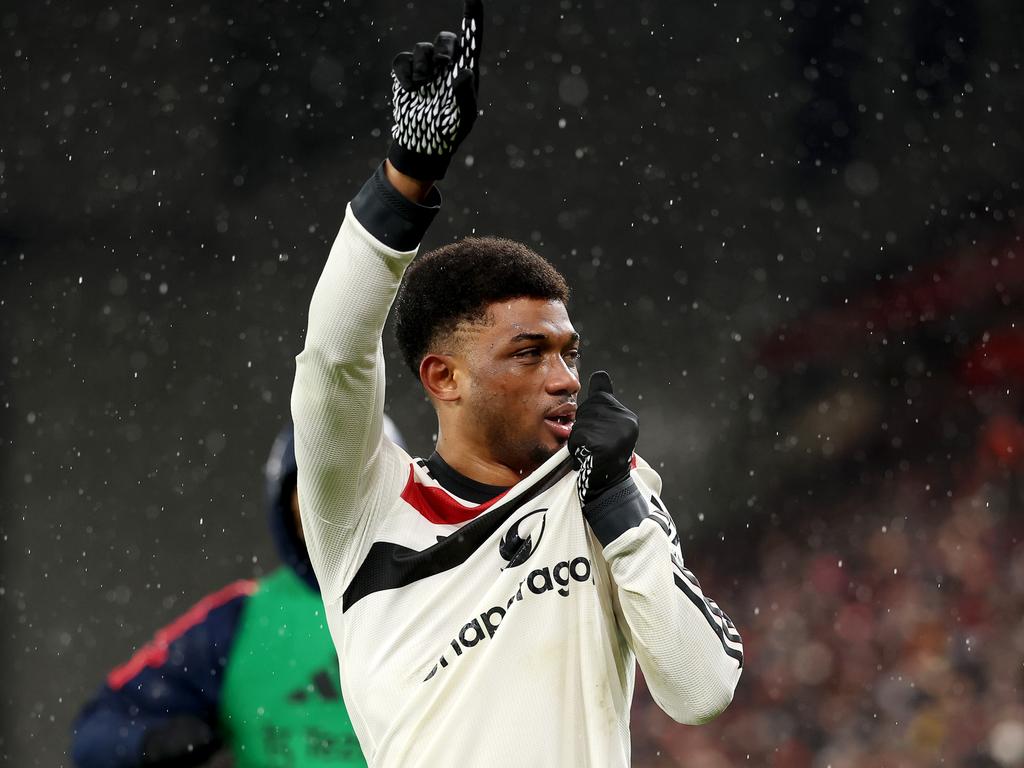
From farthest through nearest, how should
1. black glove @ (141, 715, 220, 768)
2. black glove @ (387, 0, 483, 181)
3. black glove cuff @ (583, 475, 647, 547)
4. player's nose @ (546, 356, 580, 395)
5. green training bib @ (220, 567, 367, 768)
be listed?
green training bib @ (220, 567, 367, 768) < black glove @ (141, 715, 220, 768) < player's nose @ (546, 356, 580, 395) < black glove cuff @ (583, 475, 647, 547) < black glove @ (387, 0, 483, 181)

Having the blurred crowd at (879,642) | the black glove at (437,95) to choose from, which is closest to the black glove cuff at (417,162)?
the black glove at (437,95)

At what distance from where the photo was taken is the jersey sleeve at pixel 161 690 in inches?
104

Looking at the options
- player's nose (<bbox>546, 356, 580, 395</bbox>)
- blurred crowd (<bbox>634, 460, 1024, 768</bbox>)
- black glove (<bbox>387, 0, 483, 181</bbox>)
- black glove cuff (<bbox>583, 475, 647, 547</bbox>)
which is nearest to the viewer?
black glove (<bbox>387, 0, 483, 181</bbox>)

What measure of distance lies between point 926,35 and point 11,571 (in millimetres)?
5383

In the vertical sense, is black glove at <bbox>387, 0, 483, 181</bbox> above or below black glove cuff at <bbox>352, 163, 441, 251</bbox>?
above

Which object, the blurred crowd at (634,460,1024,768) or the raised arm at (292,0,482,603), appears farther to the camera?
the blurred crowd at (634,460,1024,768)

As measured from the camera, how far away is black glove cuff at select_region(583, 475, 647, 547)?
1526 mm

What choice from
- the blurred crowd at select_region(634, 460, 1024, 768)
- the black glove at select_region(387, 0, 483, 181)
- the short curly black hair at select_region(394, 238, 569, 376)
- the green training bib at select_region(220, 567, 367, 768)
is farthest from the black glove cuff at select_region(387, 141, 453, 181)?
the blurred crowd at select_region(634, 460, 1024, 768)

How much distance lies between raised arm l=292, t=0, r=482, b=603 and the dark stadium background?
15.4 feet

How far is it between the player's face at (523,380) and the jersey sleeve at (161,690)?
4.21 ft

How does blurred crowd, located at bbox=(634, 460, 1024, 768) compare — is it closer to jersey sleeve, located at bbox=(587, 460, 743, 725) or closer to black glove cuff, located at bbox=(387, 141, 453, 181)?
jersey sleeve, located at bbox=(587, 460, 743, 725)

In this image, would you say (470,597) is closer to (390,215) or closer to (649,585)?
(649,585)

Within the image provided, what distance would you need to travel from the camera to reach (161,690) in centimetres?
270

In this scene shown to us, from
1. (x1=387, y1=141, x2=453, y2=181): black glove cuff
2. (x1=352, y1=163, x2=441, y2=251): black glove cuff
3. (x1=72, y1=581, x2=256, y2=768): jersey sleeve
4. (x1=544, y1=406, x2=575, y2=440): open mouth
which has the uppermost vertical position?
(x1=387, y1=141, x2=453, y2=181): black glove cuff
